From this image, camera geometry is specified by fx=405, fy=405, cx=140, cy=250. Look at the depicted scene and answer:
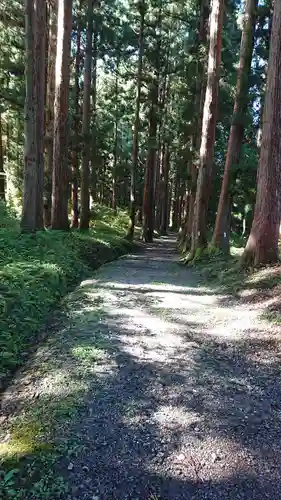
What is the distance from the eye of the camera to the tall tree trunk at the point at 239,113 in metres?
12.5

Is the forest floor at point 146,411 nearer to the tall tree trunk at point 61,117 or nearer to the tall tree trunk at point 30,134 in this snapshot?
the tall tree trunk at point 30,134

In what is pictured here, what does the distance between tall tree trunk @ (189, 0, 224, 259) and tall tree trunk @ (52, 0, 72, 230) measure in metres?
4.70

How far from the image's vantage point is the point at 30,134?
10.7m

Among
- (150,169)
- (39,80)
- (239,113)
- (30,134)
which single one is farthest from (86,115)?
(150,169)

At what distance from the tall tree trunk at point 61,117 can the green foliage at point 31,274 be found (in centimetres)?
115

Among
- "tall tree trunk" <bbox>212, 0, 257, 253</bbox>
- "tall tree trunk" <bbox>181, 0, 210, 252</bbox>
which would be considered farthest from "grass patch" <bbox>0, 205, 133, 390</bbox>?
"tall tree trunk" <bbox>181, 0, 210, 252</bbox>

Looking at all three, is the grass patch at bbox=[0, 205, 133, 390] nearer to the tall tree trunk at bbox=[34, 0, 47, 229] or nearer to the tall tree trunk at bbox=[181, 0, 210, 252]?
the tall tree trunk at bbox=[34, 0, 47, 229]

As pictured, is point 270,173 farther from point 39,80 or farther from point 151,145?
point 151,145

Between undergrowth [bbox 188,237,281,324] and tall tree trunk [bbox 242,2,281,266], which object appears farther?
tall tree trunk [bbox 242,2,281,266]

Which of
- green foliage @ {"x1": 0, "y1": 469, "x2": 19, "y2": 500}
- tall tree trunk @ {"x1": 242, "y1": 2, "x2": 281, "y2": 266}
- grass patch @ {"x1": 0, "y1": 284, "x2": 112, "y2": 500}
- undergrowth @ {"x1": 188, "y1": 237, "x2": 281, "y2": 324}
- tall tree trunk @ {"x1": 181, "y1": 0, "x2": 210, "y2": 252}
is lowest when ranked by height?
green foliage @ {"x1": 0, "y1": 469, "x2": 19, "y2": 500}

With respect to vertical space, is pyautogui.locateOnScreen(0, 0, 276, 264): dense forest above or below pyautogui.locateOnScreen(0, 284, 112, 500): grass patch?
above

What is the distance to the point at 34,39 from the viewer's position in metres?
10.6

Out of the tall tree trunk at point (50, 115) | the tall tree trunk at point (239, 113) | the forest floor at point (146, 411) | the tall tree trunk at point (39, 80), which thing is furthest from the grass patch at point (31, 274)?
the tall tree trunk at point (239, 113)

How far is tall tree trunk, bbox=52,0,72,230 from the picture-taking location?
1256 cm
